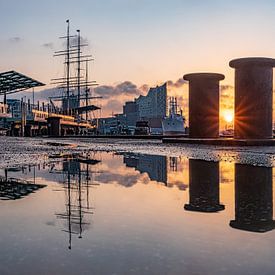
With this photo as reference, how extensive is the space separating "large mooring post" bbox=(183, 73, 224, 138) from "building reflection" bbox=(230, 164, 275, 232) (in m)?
13.0

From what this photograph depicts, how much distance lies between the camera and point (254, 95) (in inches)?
643

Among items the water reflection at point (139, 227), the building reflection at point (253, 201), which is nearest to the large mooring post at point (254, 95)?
the building reflection at point (253, 201)

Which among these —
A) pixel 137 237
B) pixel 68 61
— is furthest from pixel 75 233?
pixel 68 61

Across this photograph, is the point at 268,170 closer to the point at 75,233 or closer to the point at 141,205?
the point at 141,205

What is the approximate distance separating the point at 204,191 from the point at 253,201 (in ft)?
2.66

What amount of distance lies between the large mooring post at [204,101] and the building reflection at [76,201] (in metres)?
13.4

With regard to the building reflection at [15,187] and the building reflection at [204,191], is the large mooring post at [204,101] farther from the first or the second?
the building reflection at [15,187]

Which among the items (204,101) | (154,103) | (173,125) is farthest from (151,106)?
(204,101)

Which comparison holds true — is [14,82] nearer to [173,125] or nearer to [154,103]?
[173,125]

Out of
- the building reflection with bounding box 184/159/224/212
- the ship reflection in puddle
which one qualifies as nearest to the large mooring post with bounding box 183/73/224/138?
the ship reflection in puddle

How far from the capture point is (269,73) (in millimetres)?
16438

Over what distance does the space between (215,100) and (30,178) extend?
15158 mm

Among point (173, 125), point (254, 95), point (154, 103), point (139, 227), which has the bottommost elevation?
point (139, 227)

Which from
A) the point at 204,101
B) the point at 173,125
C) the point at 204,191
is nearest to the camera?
the point at 204,191
